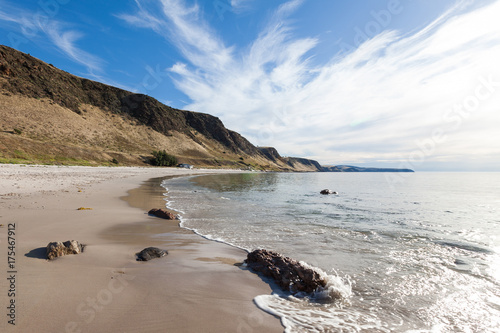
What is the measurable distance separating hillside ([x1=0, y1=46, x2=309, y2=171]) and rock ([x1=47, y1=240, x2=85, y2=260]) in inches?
1501

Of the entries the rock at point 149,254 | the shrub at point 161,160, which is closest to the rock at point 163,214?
the rock at point 149,254

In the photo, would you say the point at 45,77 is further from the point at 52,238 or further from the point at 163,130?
the point at 52,238

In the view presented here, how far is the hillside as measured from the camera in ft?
162

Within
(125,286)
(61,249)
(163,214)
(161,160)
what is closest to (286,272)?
(125,286)

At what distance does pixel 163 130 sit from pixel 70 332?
406 ft

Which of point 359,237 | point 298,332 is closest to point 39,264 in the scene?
point 298,332

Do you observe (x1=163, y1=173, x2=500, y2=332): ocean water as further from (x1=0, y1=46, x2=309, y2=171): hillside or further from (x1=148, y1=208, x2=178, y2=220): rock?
(x1=0, y1=46, x2=309, y2=171): hillside

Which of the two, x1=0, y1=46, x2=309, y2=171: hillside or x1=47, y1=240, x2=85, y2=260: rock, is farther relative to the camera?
x1=0, y1=46, x2=309, y2=171: hillside

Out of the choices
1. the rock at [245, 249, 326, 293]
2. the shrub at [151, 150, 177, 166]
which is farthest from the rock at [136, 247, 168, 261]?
the shrub at [151, 150, 177, 166]

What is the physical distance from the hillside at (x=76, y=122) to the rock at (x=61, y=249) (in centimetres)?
3812

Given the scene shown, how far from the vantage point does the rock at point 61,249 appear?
16.2 ft

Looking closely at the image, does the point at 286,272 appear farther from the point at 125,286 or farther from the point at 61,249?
the point at 61,249

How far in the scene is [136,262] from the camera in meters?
5.21

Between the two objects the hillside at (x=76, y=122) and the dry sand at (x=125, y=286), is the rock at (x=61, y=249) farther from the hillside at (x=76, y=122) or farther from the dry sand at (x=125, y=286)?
the hillside at (x=76, y=122)
